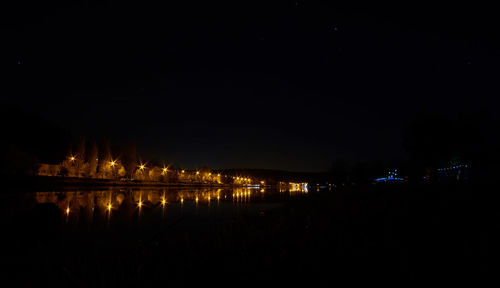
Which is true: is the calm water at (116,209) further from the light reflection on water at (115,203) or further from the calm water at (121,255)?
the calm water at (121,255)

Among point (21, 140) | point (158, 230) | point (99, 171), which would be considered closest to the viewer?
point (158, 230)

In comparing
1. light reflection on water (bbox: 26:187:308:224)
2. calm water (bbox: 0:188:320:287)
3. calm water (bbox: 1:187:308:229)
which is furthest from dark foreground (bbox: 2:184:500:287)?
light reflection on water (bbox: 26:187:308:224)

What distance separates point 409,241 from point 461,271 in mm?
1371

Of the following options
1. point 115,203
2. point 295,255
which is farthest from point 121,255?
point 115,203

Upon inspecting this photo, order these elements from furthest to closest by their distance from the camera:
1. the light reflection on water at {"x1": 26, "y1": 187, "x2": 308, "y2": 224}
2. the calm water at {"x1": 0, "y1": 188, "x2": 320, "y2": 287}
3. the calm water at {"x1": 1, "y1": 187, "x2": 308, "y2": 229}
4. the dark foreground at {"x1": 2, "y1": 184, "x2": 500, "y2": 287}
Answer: the light reflection on water at {"x1": 26, "y1": 187, "x2": 308, "y2": 224} < the calm water at {"x1": 1, "y1": 187, "x2": 308, "y2": 229} < the calm water at {"x1": 0, "y1": 188, "x2": 320, "y2": 287} < the dark foreground at {"x1": 2, "y1": 184, "x2": 500, "y2": 287}

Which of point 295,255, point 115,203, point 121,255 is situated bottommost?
point 115,203

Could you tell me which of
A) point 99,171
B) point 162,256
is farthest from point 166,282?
point 99,171

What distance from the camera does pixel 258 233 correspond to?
22.4 ft

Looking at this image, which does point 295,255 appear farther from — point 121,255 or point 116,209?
point 116,209

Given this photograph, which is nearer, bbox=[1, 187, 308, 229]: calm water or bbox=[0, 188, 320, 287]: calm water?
bbox=[0, 188, 320, 287]: calm water

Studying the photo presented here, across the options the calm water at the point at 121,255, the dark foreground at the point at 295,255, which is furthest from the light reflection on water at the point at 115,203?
the dark foreground at the point at 295,255

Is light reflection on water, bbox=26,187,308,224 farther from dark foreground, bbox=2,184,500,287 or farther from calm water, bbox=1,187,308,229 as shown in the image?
dark foreground, bbox=2,184,500,287

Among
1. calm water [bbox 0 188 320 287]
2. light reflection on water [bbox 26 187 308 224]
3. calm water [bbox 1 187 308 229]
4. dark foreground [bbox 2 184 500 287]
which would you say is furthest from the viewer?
light reflection on water [bbox 26 187 308 224]

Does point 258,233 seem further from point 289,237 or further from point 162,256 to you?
point 162,256
